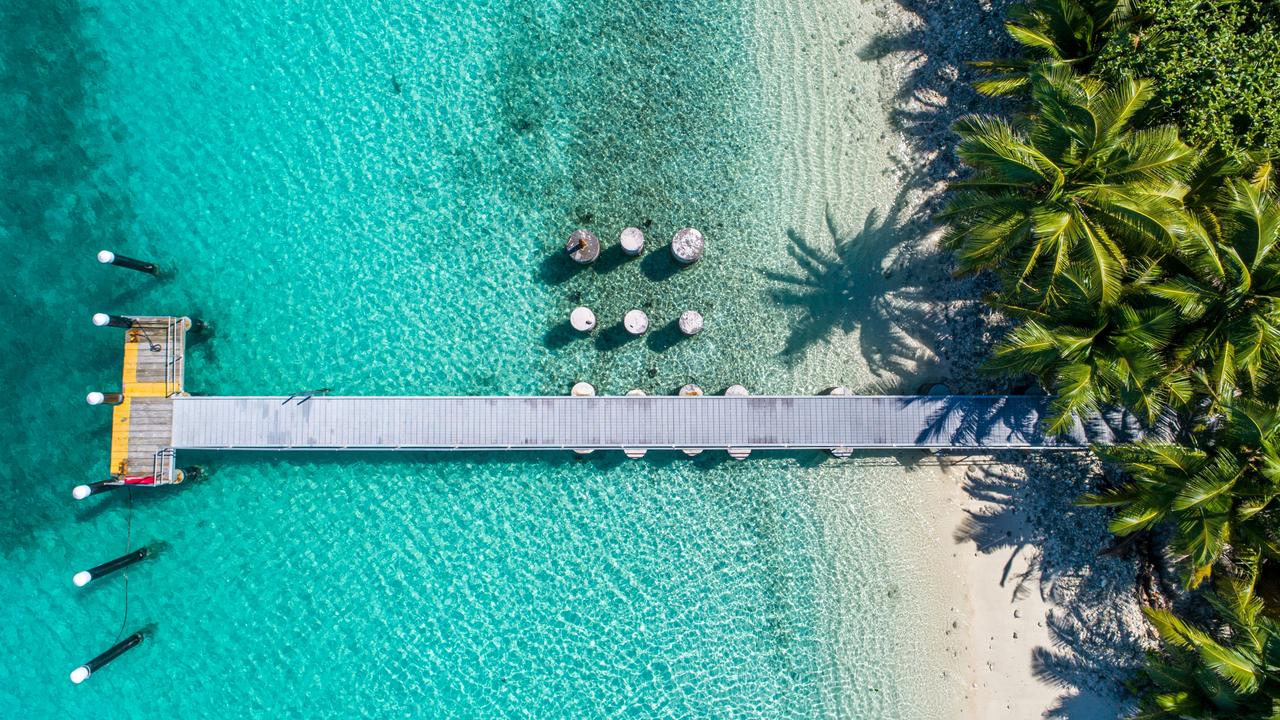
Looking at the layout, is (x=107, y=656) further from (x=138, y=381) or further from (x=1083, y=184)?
(x=1083, y=184)

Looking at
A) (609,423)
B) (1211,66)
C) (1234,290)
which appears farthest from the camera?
(609,423)

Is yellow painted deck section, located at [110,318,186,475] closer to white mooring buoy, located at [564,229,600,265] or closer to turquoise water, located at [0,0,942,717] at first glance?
turquoise water, located at [0,0,942,717]

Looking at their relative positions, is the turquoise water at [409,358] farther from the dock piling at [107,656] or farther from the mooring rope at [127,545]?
the dock piling at [107,656]

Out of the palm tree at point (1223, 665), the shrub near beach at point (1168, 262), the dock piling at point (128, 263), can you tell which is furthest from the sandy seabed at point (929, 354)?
the dock piling at point (128, 263)

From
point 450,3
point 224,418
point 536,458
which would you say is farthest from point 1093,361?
point 224,418

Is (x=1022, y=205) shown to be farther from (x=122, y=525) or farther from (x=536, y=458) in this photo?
(x=122, y=525)

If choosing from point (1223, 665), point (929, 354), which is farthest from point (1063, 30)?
Answer: point (1223, 665)
